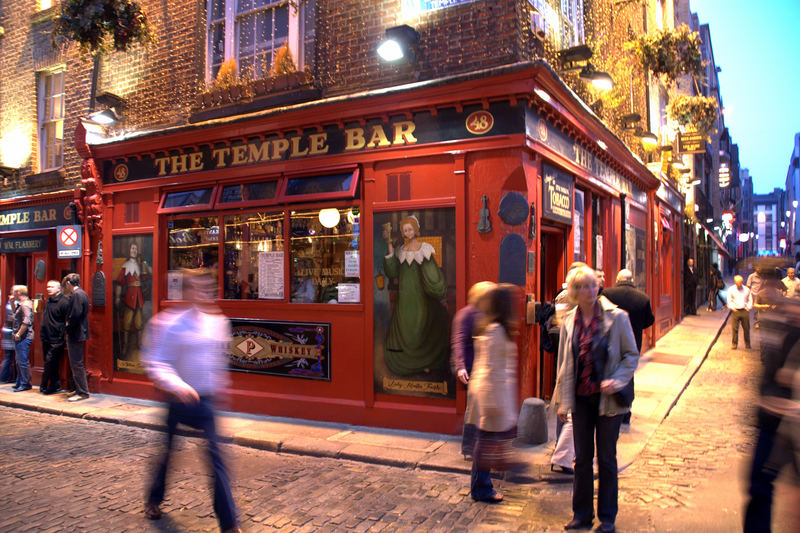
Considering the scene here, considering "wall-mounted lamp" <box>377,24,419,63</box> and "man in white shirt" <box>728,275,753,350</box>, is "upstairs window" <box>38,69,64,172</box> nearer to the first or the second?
"wall-mounted lamp" <box>377,24,419,63</box>

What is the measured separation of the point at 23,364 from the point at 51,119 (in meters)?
5.26

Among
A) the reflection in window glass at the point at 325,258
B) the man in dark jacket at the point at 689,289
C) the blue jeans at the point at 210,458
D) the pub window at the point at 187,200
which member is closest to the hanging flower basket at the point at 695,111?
the man in dark jacket at the point at 689,289

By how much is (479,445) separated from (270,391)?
182 inches

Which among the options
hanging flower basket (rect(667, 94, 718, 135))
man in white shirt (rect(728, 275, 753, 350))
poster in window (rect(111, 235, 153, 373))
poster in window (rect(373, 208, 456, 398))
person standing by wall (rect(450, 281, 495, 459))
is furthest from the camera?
hanging flower basket (rect(667, 94, 718, 135))

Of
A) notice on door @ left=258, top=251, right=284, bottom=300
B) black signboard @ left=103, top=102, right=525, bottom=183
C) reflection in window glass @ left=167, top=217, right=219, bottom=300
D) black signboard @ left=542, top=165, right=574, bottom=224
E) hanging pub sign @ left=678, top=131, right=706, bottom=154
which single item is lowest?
notice on door @ left=258, top=251, right=284, bottom=300

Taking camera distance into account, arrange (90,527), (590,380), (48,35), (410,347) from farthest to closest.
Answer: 1. (48,35)
2. (410,347)
3. (90,527)
4. (590,380)

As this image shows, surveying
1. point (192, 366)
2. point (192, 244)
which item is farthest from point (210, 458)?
point (192, 244)

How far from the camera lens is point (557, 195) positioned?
825 centimetres

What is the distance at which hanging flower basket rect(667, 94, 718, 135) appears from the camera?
15.2m

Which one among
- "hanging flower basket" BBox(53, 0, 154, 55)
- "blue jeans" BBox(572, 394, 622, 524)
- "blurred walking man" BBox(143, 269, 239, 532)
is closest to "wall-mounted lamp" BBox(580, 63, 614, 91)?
"blue jeans" BBox(572, 394, 622, 524)

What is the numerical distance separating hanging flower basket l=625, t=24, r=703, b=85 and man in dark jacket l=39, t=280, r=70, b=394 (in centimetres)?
1151

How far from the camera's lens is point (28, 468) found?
601cm

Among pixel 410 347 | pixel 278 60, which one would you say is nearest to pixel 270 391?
pixel 410 347

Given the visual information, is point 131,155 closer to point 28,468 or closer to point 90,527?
point 28,468
